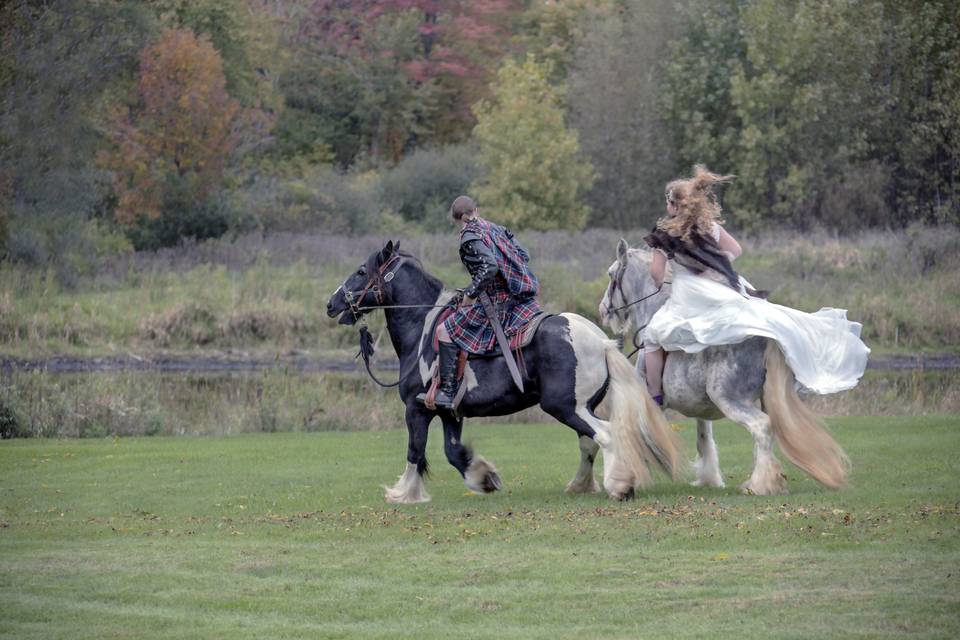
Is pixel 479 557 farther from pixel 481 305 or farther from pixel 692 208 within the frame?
pixel 692 208

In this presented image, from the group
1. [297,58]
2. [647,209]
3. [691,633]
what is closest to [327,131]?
[297,58]

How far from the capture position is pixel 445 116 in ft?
173

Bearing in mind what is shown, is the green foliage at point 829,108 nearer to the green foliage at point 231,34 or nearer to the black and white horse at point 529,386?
the green foliage at point 231,34

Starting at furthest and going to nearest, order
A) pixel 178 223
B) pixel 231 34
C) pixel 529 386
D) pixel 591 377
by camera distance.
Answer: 1. pixel 231 34
2. pixel 178 223
3. pixel 529 386
4. pixel 591 377

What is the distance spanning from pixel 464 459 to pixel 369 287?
1.85 metres

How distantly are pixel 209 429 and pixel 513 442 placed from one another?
5.07m

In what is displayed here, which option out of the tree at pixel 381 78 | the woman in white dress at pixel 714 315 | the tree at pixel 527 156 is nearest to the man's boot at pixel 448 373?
the woman in white dress at pixel 714 315

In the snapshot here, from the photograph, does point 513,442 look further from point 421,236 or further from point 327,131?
point 327,131

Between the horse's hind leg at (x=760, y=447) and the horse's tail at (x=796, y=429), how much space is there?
0.35ft

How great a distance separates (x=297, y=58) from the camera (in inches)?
2042

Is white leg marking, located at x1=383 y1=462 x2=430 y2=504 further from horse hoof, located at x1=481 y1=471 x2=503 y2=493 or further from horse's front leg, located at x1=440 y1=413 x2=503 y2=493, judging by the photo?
horse hoof, located at x1=481 y1=471 x2=503 y2=493

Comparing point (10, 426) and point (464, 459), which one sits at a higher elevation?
point (464, 459)

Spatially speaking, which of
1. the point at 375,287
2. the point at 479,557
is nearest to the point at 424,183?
the point at 375,287

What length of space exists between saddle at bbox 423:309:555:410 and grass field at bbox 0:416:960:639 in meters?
0.96
